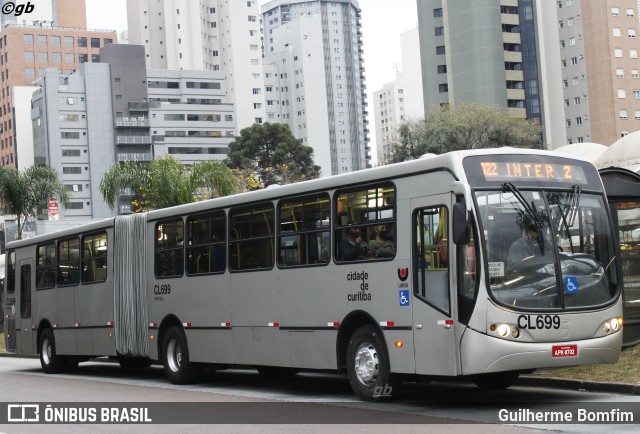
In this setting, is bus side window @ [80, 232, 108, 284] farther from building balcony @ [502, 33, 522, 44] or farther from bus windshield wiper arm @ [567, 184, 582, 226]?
building balcony @ [502, 33, 522, 44]

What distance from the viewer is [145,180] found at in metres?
42.8

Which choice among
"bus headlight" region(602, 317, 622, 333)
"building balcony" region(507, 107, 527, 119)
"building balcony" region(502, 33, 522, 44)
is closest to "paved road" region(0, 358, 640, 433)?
"bus headlight" region(602, 317, 622, 333)

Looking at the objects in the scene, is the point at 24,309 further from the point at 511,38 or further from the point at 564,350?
the point at 511,38

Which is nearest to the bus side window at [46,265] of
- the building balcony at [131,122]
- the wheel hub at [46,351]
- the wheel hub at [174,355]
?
the wheel hub at [46,351]

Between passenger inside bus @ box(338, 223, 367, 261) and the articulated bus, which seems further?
passenger inside bus @ box(338, 223, 367, 261)

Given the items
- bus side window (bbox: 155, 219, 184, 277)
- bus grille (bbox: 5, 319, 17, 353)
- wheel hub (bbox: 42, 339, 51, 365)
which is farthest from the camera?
bus grille (bbox: 5, 319, 17, 353)

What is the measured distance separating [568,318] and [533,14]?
344 ft

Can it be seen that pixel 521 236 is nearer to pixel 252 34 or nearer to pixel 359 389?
pixel 359 389

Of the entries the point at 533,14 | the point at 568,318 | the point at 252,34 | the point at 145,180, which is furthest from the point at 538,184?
the point at 252,34

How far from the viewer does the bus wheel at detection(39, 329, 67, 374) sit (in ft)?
81.1

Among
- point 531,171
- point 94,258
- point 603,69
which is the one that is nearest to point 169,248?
point 94,258

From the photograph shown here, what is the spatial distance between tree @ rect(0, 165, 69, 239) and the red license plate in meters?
42.1

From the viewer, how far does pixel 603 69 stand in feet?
372

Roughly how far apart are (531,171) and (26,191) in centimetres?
4200
